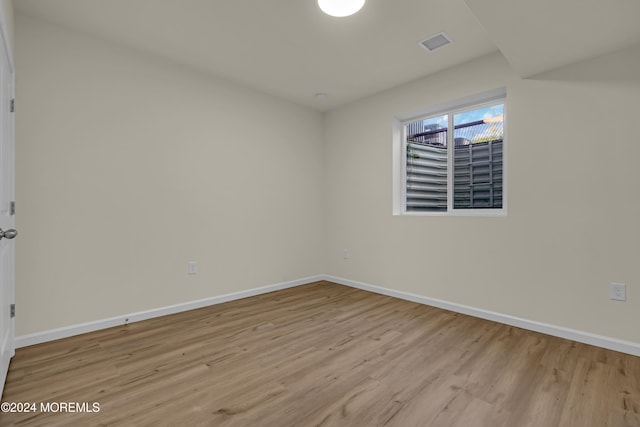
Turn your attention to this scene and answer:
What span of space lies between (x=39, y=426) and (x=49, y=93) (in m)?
2.35

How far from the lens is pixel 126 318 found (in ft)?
9.27

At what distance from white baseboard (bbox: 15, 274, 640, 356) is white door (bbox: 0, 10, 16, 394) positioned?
286 mm

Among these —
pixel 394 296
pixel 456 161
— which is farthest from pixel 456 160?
pixel 394 296

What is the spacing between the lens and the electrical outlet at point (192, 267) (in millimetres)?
3257

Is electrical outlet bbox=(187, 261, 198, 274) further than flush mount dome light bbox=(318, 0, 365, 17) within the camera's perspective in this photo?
Yes

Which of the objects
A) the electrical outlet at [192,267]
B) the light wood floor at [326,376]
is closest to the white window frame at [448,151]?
the light wood floor at [326,376]

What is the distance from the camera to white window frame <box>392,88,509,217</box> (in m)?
3.03

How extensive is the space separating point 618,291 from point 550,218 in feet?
2.23

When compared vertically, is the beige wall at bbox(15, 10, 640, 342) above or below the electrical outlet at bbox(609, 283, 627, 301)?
above

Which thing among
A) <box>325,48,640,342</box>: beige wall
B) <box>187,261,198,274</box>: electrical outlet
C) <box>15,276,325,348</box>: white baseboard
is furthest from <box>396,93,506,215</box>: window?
<box>187,261,198,274</box>: electrical outlet

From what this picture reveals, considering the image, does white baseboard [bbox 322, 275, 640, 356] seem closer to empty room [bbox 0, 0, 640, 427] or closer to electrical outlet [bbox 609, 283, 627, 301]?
empty room [bbox 0, 0, 640, 427]

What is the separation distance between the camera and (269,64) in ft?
10.5

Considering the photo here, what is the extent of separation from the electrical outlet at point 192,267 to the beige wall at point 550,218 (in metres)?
2.25

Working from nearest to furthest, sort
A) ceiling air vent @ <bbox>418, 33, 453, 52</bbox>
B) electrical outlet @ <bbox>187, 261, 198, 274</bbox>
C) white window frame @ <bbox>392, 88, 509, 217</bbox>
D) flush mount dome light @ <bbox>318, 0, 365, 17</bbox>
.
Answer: flush mount dome light @ <bbox>318, 0, 365, 17</bbox>
ceiling air vent @ <bbox>418, 33, 453, 52</bbox>
white window frame @ <bbox>392, 88, 509, 217</bbox>
electrical outlet @ <bbox>187, 261, 198, 274</bbox>
